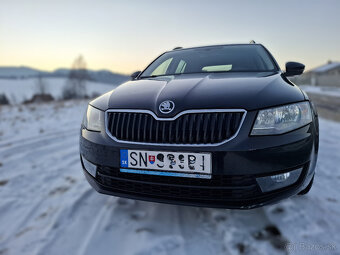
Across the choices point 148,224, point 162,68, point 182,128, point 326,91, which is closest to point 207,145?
point 182,128

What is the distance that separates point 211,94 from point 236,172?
53cm

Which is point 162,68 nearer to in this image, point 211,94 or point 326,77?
point 211,94

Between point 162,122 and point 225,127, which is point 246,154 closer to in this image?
point 225,127

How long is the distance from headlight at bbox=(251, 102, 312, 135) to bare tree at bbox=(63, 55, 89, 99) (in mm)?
Result: 48906

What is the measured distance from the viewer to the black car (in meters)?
1.46

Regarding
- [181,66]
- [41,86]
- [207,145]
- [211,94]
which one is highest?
[181,66]

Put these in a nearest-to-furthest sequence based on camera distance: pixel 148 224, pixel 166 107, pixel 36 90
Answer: pixel 166 107 < pixel 148 224 < pixel 36 90

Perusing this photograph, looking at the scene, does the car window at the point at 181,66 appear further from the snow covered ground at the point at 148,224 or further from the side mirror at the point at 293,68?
the snow covered ground at the point at 148,224

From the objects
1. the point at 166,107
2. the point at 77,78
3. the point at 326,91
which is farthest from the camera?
the point at 77,78

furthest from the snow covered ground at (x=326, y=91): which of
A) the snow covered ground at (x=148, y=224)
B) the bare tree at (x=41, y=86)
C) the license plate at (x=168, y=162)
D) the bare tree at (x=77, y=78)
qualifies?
the bare tree at (x=41, y=86)

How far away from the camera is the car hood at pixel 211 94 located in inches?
61.3

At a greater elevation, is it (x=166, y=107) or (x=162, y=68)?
(x=162, y=68)

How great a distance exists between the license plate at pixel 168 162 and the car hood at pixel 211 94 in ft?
0.85

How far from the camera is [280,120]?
1.53 metres
